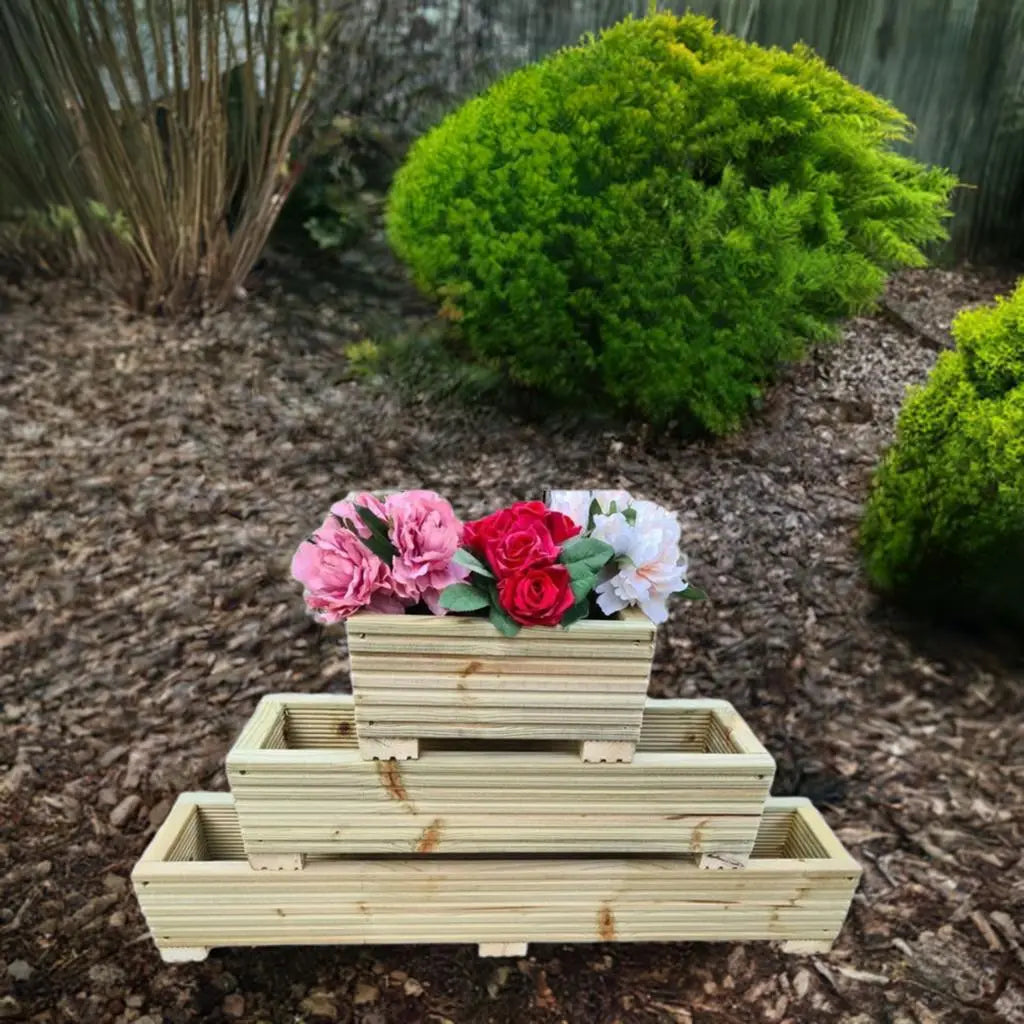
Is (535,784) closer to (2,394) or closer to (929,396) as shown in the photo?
(929,396)

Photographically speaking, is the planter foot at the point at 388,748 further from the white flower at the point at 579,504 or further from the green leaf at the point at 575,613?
the white flower at the point at 579,504

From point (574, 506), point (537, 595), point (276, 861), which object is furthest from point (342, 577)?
point (276, 861)

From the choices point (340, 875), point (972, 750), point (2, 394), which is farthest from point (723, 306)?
point (2, 394)

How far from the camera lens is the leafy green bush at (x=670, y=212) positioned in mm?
2945

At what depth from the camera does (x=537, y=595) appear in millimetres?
1354

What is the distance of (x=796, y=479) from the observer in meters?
3.29

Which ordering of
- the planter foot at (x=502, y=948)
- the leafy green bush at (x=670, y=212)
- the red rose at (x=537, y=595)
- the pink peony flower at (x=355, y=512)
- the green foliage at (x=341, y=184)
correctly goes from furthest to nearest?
the green foliage at (x=341, y=184) → the leafy green bush at (x=670, y=212) → the planter foot at (x=502, y=948) → the pink peony flower at (x=355, y=512) → the red rose at (x=537, y=595)

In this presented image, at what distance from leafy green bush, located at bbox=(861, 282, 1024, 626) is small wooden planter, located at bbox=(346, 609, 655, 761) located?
1.23 meters

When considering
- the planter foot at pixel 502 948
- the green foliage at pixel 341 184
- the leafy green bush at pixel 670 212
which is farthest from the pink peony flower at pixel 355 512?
the green foliage at pixel 341 184

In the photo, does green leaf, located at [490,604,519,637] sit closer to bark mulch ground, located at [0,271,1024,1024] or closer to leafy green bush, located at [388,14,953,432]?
bark mulch ground, located at [0,271,1024,1024]

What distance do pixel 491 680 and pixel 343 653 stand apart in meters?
1.20

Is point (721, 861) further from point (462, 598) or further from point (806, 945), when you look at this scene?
point (462, 598)

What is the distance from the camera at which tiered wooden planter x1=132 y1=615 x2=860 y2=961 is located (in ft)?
4.69

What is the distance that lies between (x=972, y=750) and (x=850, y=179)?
185cm
